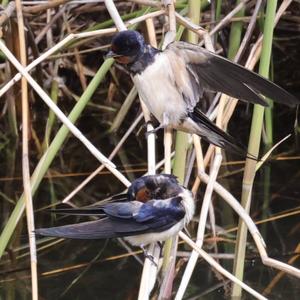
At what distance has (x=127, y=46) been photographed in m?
1.58

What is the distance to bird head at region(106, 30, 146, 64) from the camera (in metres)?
1.55

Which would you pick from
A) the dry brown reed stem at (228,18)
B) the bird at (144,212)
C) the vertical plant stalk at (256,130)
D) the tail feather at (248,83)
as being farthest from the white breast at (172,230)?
the dry brown reed stem at (228,18)

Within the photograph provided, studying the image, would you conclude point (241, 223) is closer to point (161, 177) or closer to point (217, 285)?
point (217, 285)

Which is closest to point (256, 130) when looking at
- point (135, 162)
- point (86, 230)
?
point (86, 230)

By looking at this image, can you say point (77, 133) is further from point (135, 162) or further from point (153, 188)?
point (135, 162)

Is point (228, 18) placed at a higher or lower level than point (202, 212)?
higher

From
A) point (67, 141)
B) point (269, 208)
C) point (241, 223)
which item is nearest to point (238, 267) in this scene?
point (241, 223)

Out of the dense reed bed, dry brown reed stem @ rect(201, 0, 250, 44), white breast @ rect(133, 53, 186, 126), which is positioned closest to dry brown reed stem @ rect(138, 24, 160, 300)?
the dense reed bed

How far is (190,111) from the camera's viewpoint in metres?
1.70

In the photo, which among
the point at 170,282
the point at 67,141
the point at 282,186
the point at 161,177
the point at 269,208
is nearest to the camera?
the point at 161,177

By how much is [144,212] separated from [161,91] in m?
0.45

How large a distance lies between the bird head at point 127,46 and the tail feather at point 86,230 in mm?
416

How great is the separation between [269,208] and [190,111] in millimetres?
1014

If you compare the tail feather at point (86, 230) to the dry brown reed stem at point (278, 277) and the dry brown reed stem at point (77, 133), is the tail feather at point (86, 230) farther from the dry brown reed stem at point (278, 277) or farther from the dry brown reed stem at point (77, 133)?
the dry brown reed stem at point (278, 277)
